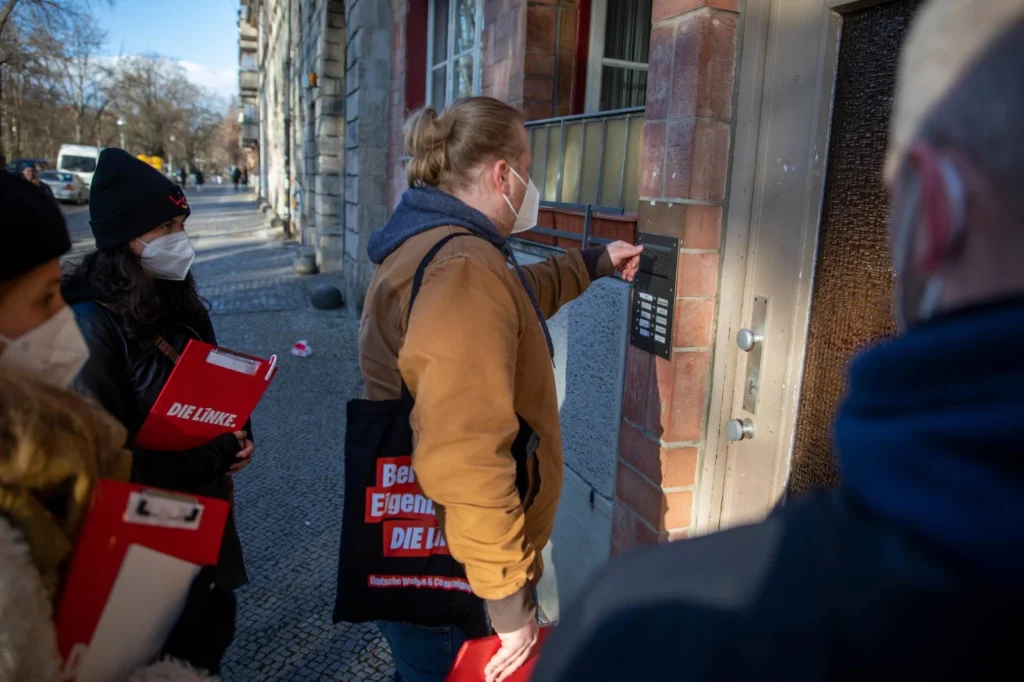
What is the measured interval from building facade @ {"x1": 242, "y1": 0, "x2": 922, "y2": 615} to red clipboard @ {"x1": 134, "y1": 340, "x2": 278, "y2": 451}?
1.31 metres

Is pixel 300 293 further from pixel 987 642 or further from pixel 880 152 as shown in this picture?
pixel 987 642

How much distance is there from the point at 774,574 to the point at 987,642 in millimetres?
150

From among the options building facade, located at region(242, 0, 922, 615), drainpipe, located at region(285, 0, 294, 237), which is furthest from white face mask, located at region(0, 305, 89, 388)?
drainpipe, located at region(285, 0, 294, 237)

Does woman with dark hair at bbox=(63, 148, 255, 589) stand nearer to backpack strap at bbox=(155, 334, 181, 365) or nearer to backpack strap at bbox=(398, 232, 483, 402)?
backpack strap at bbox=(155, 334, 181, 365)

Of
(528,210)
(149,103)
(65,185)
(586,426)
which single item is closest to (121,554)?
(528,210)

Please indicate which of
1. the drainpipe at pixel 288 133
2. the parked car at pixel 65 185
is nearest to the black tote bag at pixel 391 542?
the drainpipe at pixel 288 133

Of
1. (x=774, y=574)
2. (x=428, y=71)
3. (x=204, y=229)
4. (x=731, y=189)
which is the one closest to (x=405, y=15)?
(x=428, y=71)

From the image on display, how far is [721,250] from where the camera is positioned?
232 centimetres

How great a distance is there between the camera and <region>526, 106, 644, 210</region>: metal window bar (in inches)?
112

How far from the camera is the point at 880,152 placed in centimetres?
175

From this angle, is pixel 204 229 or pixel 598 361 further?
pixel 204 229

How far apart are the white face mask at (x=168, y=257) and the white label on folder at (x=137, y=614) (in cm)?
149

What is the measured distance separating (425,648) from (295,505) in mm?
2446

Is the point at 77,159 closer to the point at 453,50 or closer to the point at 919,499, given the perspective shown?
the point at 453,50
